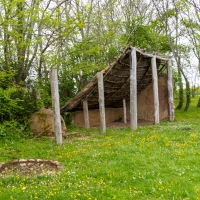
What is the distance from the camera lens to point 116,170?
7.34m

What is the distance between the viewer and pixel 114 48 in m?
22.0

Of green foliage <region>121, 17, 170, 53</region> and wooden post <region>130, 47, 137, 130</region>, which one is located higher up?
green foliage <region>121, 17, 170, 53</region>

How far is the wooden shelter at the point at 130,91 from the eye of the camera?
13.9 metres

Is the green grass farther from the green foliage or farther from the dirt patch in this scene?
the green foliage

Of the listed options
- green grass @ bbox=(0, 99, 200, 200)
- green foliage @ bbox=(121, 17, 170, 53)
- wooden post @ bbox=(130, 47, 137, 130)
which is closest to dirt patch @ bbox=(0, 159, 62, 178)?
green grass @ bbox=(0, 99, 200, 200)

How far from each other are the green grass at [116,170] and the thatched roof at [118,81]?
14.9 ft

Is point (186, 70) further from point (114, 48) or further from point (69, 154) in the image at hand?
point (69, 154)

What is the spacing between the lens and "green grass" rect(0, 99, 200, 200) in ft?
19.3

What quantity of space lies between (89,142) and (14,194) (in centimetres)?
553

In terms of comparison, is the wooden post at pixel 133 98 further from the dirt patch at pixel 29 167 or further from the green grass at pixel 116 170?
the dirt patch at pixel 29 167

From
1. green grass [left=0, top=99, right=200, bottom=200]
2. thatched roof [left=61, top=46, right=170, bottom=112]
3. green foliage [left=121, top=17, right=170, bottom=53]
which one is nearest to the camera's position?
green grass [left=0, top=99, right=200, bottom=200]

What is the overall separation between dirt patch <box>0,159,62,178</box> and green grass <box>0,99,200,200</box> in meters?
0.35

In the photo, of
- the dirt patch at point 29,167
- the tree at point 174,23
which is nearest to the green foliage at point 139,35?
the tree at point 174,23

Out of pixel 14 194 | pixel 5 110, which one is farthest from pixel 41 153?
pixel 5 110
